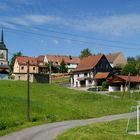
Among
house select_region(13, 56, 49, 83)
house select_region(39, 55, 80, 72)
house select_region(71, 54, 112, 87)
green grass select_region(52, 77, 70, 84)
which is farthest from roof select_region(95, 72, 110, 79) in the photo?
house select_region(39, 55, 80, 72)

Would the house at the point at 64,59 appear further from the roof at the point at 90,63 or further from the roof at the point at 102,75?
the roof at the point at 102,75

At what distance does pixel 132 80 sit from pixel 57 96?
31.7 metres

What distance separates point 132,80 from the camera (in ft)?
314

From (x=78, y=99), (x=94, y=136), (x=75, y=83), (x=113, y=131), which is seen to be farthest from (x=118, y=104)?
(x=75, y=83)

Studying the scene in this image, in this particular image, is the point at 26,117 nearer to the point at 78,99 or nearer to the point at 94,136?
the point at 94,136

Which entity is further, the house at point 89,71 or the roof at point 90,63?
the roof at point 90,63

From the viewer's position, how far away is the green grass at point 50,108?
132 feet

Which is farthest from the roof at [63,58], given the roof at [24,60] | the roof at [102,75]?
the roof at [102,75]

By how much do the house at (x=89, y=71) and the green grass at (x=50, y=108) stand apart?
109ft

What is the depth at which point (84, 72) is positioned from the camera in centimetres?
11162

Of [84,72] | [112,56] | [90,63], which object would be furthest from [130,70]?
[112,56]

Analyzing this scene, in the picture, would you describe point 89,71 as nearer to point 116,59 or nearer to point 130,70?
point 130,70

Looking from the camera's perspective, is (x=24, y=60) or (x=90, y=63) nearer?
(x=90, y=63)

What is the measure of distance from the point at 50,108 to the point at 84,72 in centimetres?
6184
